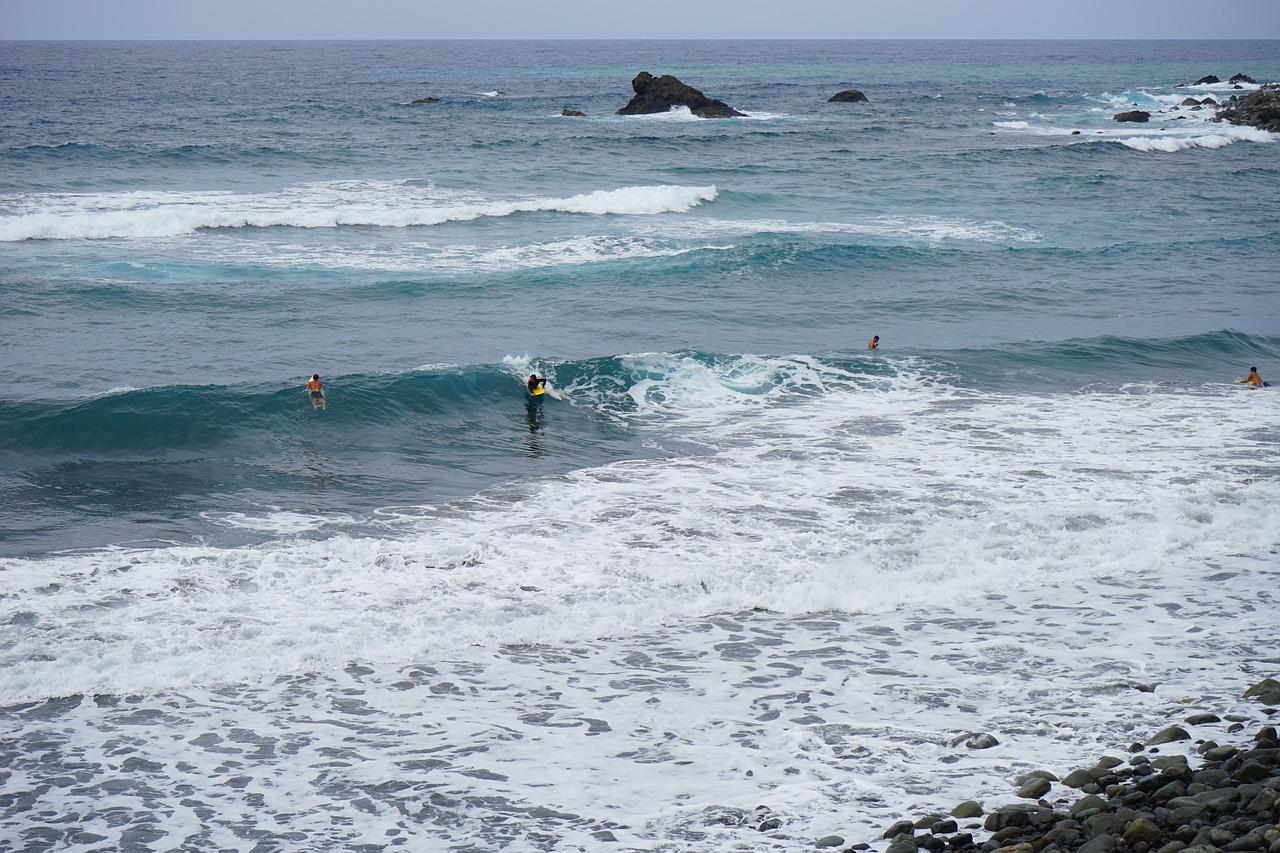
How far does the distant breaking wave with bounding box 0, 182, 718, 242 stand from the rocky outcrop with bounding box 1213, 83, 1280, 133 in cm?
4589

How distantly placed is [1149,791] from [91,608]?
390 inches

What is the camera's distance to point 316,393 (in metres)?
17.4

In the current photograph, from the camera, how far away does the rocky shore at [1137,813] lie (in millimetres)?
6836

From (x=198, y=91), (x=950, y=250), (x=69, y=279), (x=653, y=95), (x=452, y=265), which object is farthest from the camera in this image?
(x=198, y=91)

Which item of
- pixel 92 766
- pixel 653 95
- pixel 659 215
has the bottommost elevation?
pixel 92 766

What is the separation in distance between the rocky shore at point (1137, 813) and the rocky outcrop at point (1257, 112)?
69.8 meters

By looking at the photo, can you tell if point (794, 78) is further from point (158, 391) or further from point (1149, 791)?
point (1149, 791)

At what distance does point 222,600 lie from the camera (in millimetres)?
11523

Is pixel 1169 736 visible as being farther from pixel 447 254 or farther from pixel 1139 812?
pixel 447 254

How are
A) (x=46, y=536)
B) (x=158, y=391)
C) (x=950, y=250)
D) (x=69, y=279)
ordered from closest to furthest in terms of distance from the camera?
(x=46, y=536)
(x=158, y=391)
(x=69, y=279)
(x=950, y=250)

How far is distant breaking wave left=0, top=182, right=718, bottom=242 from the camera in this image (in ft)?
103

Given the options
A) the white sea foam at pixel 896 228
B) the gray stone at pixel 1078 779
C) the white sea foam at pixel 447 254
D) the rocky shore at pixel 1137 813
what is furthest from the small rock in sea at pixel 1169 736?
the white sea foam at pixel 896 228

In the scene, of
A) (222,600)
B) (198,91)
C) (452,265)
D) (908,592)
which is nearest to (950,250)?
(452,265)

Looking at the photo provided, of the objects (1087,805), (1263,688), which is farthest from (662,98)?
(1087,805)
